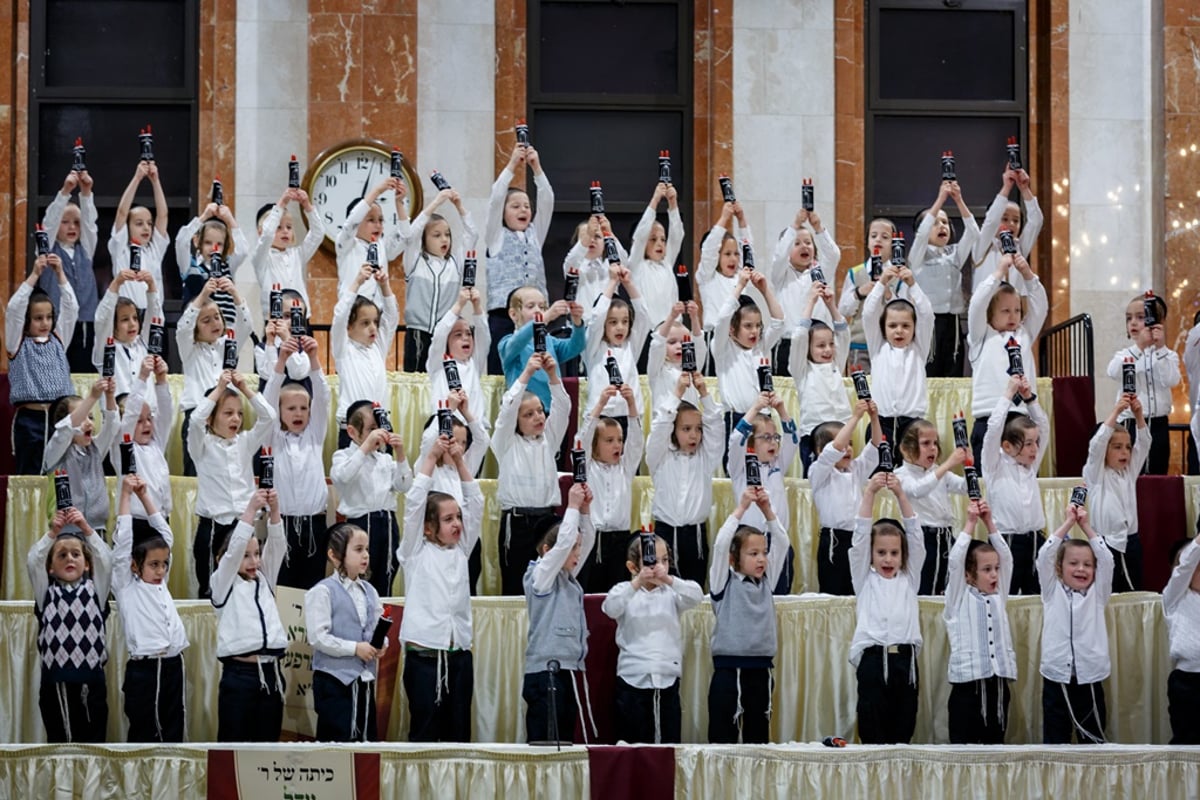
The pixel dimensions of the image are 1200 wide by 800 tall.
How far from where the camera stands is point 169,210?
15.4 meters

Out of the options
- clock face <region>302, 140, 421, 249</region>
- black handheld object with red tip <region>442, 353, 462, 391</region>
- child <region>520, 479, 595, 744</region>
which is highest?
clock face <region>302, 140, 421, 249</region>

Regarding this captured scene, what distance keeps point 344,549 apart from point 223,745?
4.20 ft

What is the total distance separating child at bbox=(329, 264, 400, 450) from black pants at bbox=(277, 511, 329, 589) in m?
0.79

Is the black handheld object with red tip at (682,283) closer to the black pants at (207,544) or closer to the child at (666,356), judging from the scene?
the child at (666,356)

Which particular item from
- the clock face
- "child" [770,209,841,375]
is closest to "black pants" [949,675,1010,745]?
"child" [770,209,841,375]

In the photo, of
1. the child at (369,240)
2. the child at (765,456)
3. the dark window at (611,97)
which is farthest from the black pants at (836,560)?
the dark window at (611,97)

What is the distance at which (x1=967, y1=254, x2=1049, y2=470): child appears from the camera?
1205cm

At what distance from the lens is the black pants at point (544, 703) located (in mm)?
9961

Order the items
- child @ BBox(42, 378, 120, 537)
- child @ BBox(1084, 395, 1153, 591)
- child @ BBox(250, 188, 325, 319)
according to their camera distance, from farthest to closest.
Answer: child @ BBox(250, 188, 325, 319)
child @ BBox(1084, 395, 1153, 591)
child @ BBox(42, 378, 120, 537)

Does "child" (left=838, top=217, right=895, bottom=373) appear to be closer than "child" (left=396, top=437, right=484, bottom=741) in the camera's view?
No

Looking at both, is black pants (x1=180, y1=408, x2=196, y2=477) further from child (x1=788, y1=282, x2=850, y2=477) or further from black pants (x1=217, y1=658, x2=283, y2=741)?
child (x1=788, y1=282, x2=850, y2=477)

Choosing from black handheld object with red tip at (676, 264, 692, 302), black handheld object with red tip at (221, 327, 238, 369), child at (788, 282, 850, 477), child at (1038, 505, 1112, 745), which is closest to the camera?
child at (1038, 505, 1112, 745)

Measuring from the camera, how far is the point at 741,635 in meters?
10.1

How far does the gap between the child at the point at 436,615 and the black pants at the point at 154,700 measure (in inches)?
43.0
